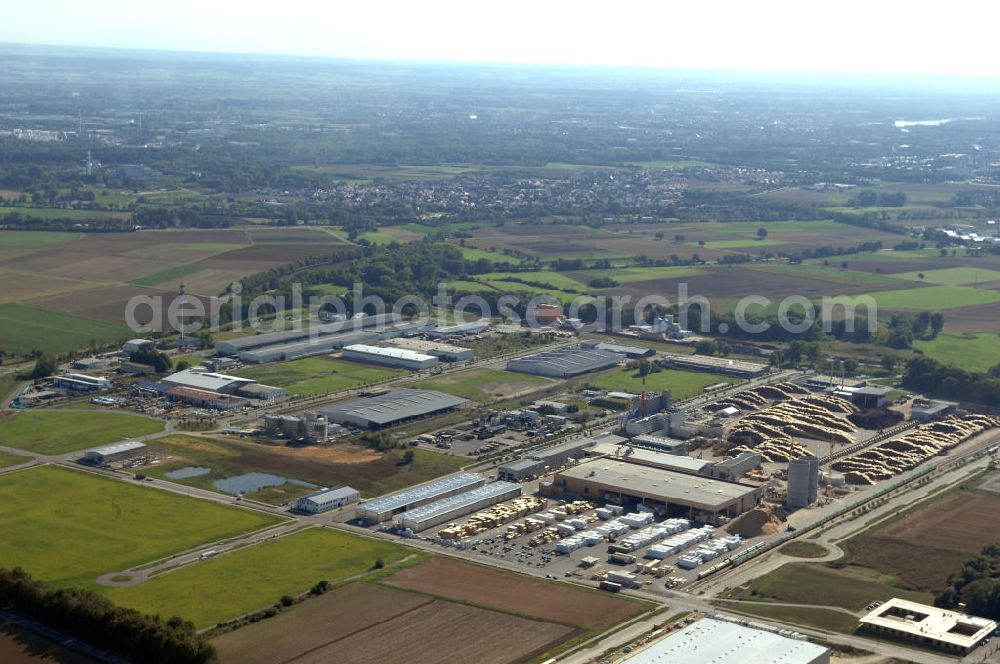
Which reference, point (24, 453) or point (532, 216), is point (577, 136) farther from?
point (24, 453)

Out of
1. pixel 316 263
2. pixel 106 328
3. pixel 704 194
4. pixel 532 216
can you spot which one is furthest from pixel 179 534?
pixel 704 194

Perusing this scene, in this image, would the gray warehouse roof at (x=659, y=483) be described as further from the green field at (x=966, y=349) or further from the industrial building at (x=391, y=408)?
the green field at (x=966, y=349)

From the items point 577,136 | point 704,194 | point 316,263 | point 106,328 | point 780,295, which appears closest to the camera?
point 106,328

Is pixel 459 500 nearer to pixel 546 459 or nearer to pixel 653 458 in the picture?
pixel 546 459

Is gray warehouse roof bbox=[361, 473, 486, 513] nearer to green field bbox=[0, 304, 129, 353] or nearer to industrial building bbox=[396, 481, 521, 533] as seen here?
industrial building bbox=[396, 481, 521, 533]

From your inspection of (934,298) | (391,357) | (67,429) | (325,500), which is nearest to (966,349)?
(934,298)

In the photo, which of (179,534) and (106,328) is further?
(106,328)
